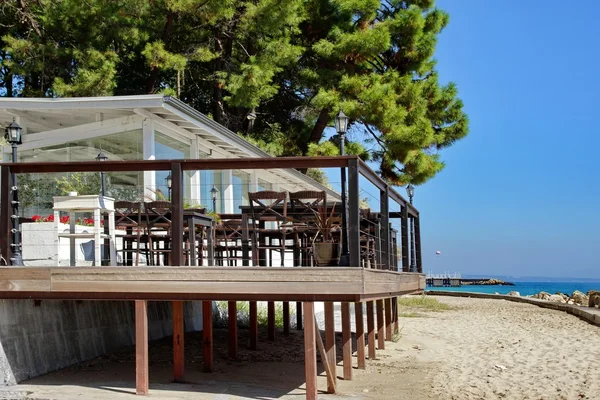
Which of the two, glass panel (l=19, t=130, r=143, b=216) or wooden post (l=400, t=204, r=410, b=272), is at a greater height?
glass panel (l=19, t=130, r=143, b=216)

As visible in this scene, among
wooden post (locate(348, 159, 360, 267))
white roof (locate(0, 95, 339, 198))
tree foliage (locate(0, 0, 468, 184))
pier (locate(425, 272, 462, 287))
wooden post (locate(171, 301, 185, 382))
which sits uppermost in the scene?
tree foliage (locate(0, 0, 468, 184))

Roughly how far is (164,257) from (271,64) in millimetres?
13883

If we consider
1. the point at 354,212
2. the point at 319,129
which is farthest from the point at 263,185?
the point at 354,212

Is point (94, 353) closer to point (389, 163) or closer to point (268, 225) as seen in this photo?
point (268, 225)

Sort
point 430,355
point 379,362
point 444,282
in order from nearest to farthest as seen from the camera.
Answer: point 379,362, point 430,355, point 444,282

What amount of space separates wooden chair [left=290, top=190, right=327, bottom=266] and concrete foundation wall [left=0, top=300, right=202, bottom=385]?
2.56m

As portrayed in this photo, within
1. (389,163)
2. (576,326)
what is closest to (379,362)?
(576,326)

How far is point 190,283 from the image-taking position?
762cm

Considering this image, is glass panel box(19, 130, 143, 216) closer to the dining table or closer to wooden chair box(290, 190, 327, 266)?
the dining table

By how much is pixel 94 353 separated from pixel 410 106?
17.5 metres

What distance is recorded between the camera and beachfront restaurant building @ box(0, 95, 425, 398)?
7566 mm

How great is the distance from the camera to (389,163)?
2580 cm

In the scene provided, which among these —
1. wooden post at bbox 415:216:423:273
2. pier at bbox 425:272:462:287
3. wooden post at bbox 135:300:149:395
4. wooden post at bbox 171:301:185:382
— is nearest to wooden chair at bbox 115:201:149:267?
wooden post at bbox 171:301:185:382

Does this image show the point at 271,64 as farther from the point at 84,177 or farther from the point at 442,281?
the point at 442,281
